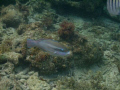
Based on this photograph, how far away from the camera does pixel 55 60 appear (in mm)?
5375

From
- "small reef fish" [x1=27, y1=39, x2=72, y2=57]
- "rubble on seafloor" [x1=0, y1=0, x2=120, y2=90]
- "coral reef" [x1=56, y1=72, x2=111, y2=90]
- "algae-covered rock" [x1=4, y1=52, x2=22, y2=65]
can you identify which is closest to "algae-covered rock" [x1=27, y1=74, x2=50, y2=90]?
"rubble on seafloor" [x1=0, y1=0, x2=120, y2=90]

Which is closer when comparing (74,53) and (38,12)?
(74,53)

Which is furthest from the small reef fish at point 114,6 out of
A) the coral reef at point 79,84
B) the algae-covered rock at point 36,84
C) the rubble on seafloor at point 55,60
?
the algae-covered rock at point 36,84

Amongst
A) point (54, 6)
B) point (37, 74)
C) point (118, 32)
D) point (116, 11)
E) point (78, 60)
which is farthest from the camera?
point (54, 6)

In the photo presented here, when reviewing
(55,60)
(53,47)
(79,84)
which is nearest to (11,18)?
(55,60)

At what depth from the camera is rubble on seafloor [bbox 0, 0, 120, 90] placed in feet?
16.1

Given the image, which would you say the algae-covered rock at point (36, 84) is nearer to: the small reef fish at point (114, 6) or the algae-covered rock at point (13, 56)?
the algae-covered rock at point (13, 56)

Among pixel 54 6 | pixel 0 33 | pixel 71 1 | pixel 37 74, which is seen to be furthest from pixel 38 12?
pixel 37 74

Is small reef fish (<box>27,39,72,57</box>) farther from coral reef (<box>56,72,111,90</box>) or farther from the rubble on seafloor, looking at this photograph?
coral reef (<box>56,72,111,90</box>)

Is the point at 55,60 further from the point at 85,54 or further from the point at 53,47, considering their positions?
the point at 53,47

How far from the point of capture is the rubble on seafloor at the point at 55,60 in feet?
16.1

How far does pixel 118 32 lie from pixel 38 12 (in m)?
6.03

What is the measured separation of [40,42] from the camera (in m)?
3.37

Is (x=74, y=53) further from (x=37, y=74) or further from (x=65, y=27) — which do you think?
(x=37, y=74)
